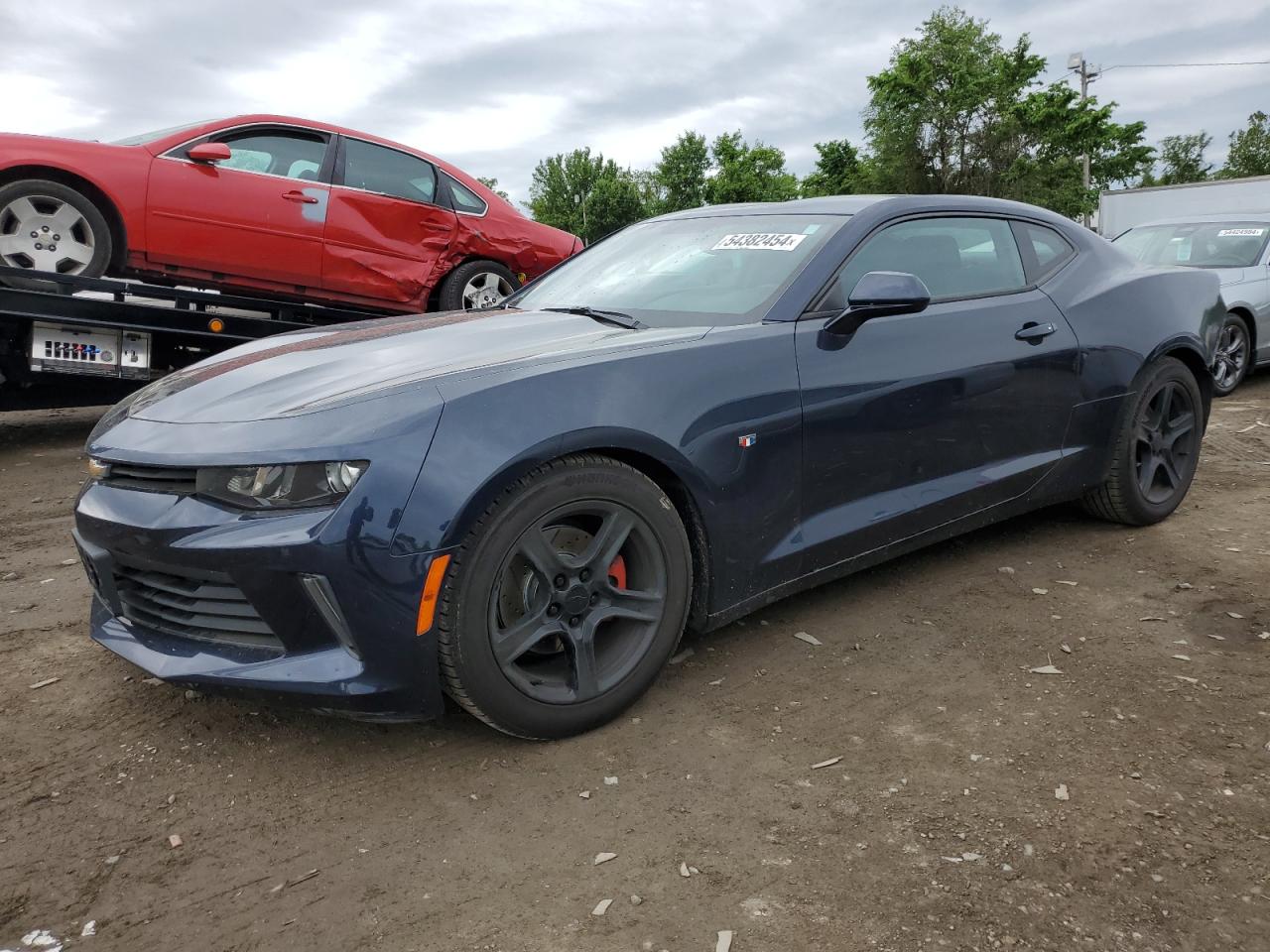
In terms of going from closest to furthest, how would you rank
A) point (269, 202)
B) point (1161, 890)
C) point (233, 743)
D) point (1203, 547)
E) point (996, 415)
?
point (1161, 890)
point (233, 743)
point (996, 415)
point (1203, 547)
point (269, 202)

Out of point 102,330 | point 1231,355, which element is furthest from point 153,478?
point 1231,355

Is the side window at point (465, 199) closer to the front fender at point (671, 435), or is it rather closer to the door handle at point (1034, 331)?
the door handle at point (1034, 331)

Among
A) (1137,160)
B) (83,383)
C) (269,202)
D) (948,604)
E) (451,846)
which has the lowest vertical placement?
(451,846)

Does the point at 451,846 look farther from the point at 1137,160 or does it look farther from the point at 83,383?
the point at 1137,160

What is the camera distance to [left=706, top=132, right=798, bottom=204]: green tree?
6038 cm

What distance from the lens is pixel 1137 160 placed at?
4628cm

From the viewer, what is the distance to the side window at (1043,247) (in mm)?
3750

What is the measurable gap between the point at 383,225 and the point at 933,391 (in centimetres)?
439

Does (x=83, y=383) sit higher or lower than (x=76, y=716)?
higher

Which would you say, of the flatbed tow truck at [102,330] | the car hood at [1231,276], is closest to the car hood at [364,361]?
the flatbed tow truck at [102,330]

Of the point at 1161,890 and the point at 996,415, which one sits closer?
the point at 1161,890

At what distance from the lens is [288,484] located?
2.16 metres

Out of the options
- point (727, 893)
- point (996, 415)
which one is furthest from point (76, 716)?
point (996, 415)

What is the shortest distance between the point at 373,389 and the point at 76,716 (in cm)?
125
